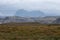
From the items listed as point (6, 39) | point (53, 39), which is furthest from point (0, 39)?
point (53, 39)

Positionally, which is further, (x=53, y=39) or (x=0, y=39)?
(x=0, y=39)

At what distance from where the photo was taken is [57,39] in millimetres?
29578

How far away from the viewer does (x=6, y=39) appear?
31.4m

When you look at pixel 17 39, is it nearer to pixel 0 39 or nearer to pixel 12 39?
pixel 12 39

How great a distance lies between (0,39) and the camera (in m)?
31.4

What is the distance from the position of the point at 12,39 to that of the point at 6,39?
3.45ft

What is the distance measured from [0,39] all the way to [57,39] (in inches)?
379

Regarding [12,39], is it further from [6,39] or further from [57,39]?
[57,39]

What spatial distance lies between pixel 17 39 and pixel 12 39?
0.96 meters

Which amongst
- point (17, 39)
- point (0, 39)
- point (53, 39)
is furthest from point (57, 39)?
point (0, 39)

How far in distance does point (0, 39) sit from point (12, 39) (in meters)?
2.06

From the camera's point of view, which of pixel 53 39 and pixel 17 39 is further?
pixel 17 39

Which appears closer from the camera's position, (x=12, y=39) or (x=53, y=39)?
(x=53, y=39)

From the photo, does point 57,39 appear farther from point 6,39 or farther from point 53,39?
point 6,39
